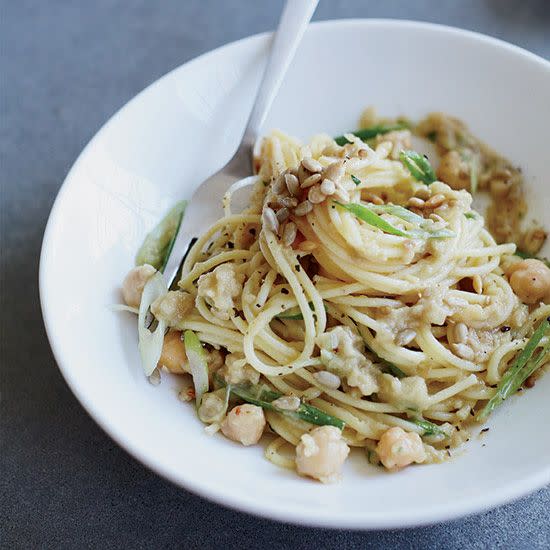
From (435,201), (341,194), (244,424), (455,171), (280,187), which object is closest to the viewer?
(244,424)

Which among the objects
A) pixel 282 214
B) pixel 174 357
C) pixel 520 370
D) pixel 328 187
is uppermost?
pixel 328 187

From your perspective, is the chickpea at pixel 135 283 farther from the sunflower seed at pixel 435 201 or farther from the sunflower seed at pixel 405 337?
the sunflower seed at pixel 435 201

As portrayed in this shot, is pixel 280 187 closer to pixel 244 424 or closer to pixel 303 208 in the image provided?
pixel 303 208

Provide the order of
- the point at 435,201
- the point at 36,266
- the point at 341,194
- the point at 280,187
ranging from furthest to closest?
the point at 36,266
the point at 435,201
the point at 280,187
the point at 341,194

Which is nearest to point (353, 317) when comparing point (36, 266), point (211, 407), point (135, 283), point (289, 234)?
point (289, 234)

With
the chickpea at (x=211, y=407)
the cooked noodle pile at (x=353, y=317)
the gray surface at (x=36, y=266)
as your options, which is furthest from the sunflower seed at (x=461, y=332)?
the chickpea at (x=211, y=407)

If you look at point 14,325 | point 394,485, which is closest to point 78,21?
point 14,325

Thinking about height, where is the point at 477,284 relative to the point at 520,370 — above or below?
above
